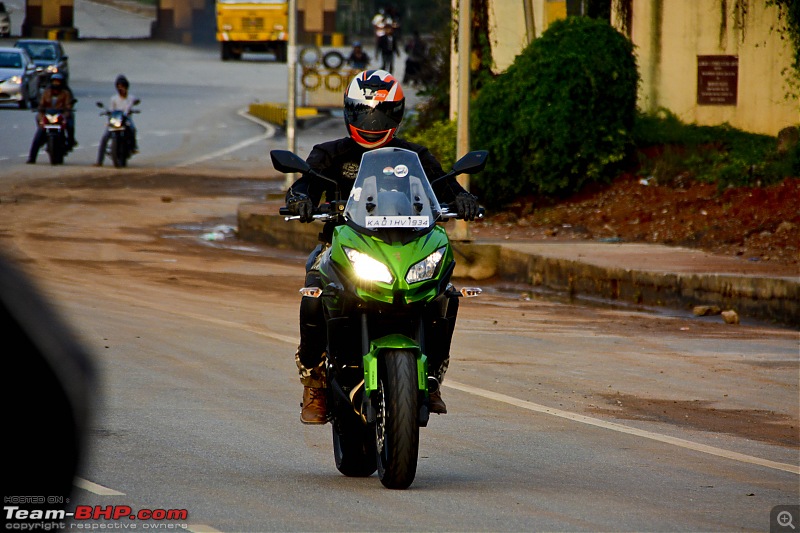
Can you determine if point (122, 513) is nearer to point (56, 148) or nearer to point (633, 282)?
point (633, 282)

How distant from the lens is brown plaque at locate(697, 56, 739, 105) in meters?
21.1

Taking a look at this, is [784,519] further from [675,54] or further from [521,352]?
[675,54]

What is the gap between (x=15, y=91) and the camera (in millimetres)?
42969

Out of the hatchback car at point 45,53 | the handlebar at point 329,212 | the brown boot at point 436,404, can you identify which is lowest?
the brown boot at point 436,404

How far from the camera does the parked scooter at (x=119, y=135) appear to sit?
91.0 feet

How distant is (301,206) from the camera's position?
6.65 m

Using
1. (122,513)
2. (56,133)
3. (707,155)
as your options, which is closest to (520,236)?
(707,155)

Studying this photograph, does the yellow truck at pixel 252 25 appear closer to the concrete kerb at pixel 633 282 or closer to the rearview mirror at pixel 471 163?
the concrete kerb at pixel 633 282

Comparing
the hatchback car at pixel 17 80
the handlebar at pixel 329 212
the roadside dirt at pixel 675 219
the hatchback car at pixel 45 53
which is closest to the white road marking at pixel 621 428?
the handlebar at pixel 329 212

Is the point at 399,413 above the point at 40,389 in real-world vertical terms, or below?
below

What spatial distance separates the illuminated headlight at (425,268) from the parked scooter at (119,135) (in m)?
22.1

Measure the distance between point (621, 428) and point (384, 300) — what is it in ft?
9.61

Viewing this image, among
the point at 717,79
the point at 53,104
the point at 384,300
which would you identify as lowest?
the point at 384,300

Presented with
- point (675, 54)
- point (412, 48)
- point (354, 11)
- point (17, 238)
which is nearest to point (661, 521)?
point (17, 238)
